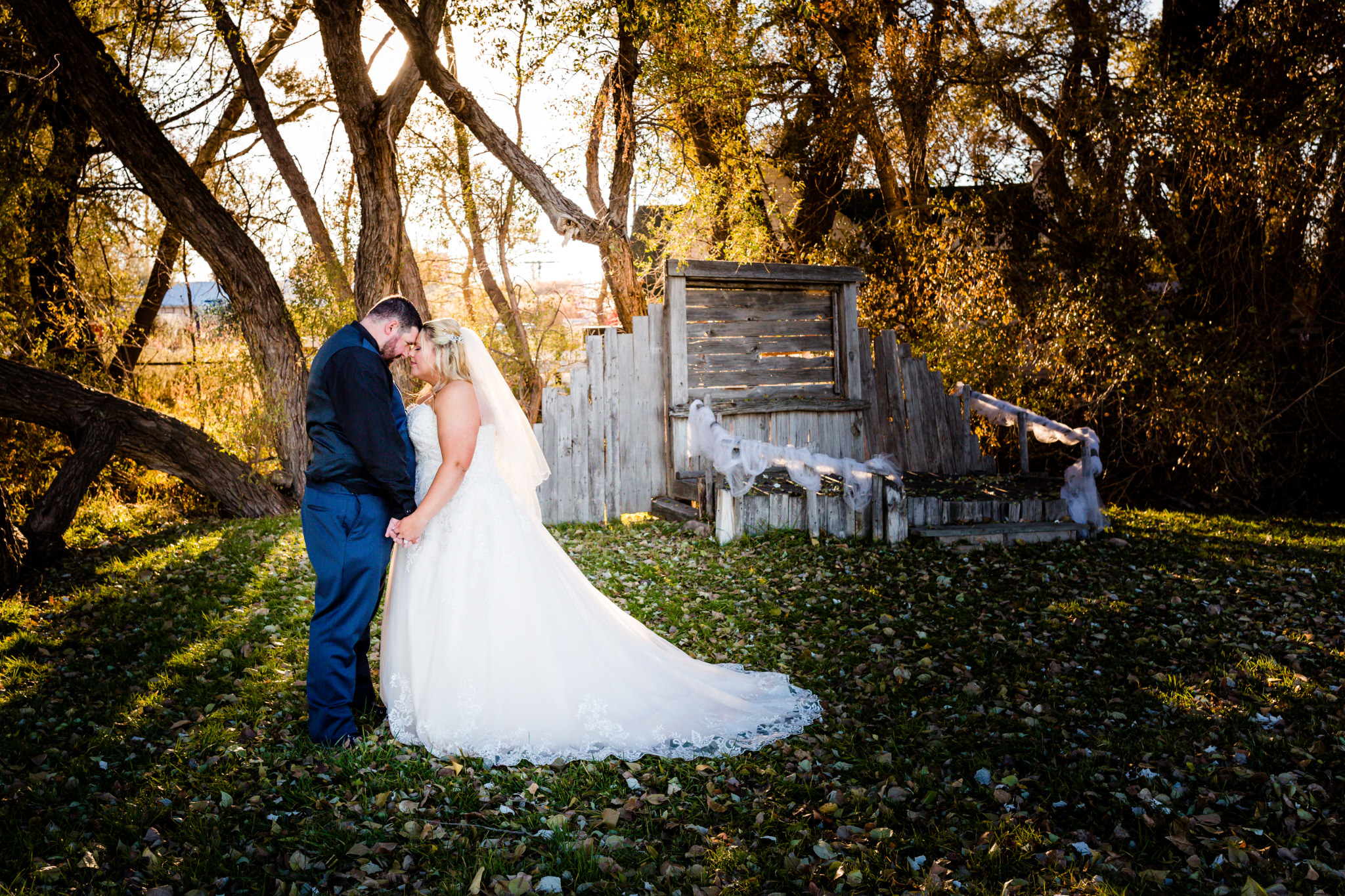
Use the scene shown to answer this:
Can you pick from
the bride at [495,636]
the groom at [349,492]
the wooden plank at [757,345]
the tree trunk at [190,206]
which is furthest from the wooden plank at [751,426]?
the groom at [349,492]

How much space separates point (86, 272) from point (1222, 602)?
1387 centimetres

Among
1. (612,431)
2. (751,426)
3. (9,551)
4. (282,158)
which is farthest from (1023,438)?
(282,158)

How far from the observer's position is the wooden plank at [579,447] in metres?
10.0

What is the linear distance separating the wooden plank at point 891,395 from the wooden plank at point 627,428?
3.46 metres

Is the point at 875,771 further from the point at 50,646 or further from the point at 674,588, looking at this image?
the point at 50,646

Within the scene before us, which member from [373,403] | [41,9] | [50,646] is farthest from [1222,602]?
[41,9]

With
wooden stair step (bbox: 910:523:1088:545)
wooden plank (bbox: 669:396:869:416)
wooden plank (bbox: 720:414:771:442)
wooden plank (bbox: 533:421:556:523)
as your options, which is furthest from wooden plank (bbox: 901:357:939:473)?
wooden plank (bbox: 533:421:556:523)

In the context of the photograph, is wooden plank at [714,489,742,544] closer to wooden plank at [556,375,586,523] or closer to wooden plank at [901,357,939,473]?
wooden plank at [556,375,586,523]

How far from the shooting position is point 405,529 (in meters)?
4.13

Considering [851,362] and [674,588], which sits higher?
[851,362]

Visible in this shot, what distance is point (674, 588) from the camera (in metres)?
7.21

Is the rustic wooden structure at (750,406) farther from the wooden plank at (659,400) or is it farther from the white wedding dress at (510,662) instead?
the white wedding dress at (510,662)

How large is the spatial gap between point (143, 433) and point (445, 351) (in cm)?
707

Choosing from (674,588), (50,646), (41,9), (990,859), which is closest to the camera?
(990,859)
